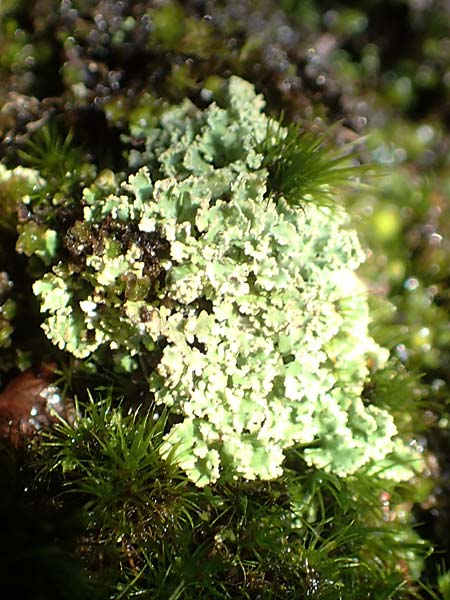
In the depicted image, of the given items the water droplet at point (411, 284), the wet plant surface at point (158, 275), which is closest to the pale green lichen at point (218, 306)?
the wet plant surface at point (158, 275)

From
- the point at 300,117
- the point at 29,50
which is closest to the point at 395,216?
the point at 300,117

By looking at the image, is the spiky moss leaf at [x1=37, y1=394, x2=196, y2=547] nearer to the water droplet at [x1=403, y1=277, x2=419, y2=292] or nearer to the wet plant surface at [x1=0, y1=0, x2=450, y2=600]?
the wet plant surface at [x1=0, y1=0, x2=450, y2=600]

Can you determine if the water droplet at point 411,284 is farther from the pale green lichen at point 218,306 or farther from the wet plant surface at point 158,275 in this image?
the pale green lichen at point 218,306

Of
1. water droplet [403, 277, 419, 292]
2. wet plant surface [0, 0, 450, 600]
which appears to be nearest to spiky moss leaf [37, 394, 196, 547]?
wet plant surface [0, 0, 450, 600]

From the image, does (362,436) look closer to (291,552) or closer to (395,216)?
(291,552)

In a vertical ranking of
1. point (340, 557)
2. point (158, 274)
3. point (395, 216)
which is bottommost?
point (340, 557)

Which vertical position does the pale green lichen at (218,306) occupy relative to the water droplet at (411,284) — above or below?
above

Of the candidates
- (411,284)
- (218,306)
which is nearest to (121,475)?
(218,306)
